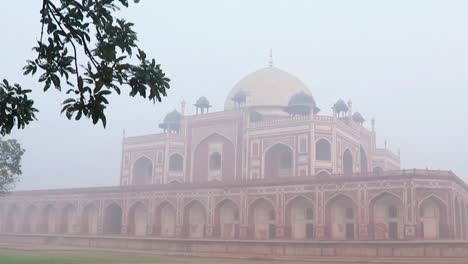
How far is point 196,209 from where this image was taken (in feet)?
114

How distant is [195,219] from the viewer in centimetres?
3453

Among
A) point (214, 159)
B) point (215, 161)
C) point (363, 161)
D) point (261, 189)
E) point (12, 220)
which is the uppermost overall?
point (363, 161)

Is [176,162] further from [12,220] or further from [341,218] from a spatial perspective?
[341,218]

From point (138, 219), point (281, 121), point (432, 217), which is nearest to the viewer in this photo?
point (432, 217)

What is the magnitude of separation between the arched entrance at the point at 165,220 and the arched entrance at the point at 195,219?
4.00 ft

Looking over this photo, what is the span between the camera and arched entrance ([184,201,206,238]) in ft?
112

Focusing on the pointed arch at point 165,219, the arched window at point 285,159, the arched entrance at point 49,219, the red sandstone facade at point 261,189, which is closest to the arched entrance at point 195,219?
the red sandstone facade at point 261,189

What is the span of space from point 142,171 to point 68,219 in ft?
25.9

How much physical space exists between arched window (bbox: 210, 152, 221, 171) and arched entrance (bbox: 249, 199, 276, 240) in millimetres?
8156

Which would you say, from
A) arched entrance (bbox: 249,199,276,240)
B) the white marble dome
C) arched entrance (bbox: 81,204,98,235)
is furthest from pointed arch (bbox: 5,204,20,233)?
arched entrance (bbox: 249,199,276,240)

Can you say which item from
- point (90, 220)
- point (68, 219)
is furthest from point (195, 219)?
point (68, 219)

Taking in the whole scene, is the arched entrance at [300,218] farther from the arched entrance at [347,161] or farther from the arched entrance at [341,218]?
the arched entrance at [347,161]

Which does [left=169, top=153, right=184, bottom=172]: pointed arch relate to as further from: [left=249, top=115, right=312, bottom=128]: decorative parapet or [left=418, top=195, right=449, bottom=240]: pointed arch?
[left=418, top=195, right=449, bottom=240]: pointed arch

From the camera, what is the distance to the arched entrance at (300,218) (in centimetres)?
3016
